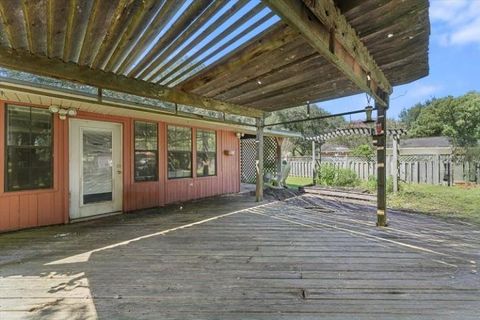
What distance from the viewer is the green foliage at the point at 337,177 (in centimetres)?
971

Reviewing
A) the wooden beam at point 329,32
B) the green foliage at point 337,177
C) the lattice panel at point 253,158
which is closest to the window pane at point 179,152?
the lattice panel at point 253,158

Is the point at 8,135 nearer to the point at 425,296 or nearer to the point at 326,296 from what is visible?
the point at 326,296

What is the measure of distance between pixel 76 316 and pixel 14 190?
340 cm

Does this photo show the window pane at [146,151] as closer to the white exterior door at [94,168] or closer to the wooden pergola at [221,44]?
the white exterior door at [94,168]

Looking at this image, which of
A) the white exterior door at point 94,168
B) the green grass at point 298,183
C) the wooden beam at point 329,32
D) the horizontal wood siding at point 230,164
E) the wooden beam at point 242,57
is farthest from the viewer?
the green grass at point 298,183

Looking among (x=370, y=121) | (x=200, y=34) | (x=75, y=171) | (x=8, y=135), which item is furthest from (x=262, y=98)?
(x=8, y=135)

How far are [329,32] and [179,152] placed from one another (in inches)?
207

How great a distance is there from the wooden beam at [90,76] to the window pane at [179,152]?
2.10 meters

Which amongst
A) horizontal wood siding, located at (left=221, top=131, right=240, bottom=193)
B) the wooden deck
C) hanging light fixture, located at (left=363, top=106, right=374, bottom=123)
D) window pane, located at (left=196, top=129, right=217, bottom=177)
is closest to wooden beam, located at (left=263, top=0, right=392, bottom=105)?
hanging light fixture, located at (left=363, top=106, right=374, bottom=123)

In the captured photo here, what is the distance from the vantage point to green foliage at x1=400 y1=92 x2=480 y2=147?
2223 centimetres

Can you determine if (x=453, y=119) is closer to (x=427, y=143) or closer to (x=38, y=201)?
(x=427, y=143)

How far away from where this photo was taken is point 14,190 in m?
4.35

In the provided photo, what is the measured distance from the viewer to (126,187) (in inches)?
233

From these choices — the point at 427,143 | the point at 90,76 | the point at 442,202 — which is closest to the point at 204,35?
the point at 90,76
